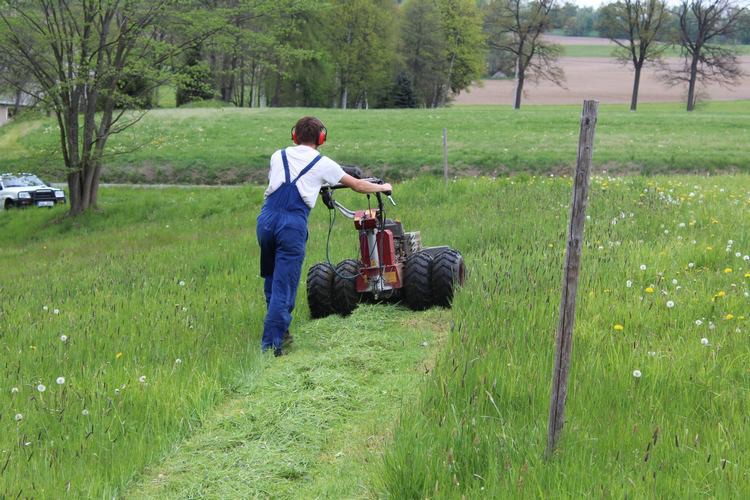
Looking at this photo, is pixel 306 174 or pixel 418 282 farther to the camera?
pixel 418 282

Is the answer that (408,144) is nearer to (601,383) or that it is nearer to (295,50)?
(295,50)

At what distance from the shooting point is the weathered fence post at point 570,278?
3576 millimetres

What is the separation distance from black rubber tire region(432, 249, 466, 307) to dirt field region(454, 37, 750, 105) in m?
63.0

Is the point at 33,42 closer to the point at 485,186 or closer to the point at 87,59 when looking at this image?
the point at 87,59

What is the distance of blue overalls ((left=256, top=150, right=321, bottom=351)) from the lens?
20.8 feet

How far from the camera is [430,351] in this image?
598 cm

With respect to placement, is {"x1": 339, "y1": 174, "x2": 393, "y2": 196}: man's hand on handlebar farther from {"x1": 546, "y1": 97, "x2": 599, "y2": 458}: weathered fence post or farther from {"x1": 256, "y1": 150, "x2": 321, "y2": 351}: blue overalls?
{"x1": 546, "y1": 97, "x2": 599, "y2": 458}: weathered fence post

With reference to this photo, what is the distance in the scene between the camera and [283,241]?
6324mm

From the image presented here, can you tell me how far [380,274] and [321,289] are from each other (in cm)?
63

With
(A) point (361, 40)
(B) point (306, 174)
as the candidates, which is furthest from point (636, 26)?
(B) point (306, 174)

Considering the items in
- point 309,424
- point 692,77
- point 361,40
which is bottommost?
point 309,424

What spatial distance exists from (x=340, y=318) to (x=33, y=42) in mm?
15988

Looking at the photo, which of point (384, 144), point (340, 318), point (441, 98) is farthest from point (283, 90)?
point (340, 318)

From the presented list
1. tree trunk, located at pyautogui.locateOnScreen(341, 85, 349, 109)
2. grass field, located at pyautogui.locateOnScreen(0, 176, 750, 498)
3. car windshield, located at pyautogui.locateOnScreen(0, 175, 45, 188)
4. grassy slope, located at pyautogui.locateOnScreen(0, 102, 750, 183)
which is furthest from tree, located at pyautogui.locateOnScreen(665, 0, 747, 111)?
grass field, located at pyautogui.locateOnScreen(0, 176, 750, 498)
